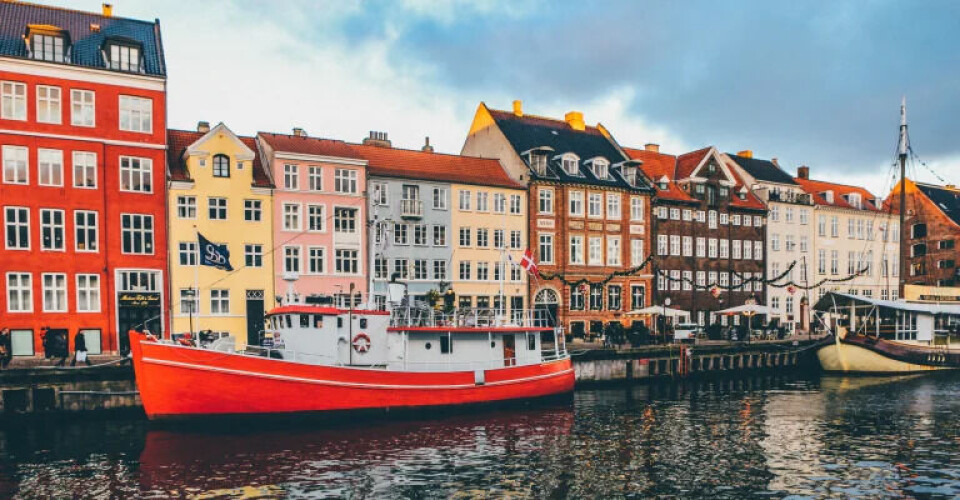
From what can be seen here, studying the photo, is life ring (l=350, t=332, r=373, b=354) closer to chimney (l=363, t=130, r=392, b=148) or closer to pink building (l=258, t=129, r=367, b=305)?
pink building (l=258, t=129, r=367, b=305)

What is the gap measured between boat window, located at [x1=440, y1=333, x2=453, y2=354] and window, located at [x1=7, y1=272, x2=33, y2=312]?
2191 cm

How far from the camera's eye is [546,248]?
56625 millimetres

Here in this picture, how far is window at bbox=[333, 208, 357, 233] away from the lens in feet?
159

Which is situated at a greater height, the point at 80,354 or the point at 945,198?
the point at 945,198

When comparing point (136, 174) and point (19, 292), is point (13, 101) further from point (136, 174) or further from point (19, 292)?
point (19, 292)

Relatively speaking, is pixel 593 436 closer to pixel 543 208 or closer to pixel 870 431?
pixel 870 431

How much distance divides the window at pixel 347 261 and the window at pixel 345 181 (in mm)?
3816

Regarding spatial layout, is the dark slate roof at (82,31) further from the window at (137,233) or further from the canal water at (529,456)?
the canal water at (529,456)

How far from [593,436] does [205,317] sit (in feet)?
81.2

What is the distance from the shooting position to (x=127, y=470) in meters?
23.5

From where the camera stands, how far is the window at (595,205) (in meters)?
58.7

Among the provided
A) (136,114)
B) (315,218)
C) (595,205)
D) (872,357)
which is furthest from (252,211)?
(872,357)

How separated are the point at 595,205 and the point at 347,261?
20.6 metres

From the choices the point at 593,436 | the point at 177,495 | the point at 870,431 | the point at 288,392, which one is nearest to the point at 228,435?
the point at 288,392
